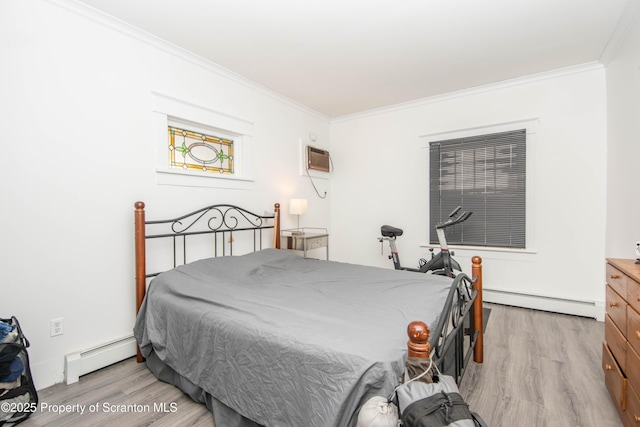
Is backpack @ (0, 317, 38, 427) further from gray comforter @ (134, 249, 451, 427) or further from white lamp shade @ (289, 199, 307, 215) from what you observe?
white lamp shade @ (289, 199, 307, 215)

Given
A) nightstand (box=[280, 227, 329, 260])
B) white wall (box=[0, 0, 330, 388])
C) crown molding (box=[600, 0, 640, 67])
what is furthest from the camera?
nightstand (box=[280, 227, 329, 260])

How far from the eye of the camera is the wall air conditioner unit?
413 centimetres

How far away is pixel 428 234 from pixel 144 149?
3.31m

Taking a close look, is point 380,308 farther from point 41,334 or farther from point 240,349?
point 41,334

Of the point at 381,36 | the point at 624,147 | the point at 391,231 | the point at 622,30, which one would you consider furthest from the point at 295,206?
the point at 622,30

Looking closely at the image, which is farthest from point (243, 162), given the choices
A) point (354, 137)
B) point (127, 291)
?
point (354, 137)

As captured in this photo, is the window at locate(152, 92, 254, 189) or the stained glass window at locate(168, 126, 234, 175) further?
the stained glass window at locate(168, 126, 234, 175)

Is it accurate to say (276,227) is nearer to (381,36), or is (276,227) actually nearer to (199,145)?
(199,145)

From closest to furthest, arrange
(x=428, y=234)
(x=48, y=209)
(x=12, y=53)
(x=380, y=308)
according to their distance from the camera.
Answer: (x=380, y=308)
(x=12, y=53)
(x=48, y=209)
(x=428, y=234)

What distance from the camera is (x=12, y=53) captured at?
1768mm

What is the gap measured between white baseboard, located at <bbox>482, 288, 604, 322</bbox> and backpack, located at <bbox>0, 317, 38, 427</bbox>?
405 centimetres

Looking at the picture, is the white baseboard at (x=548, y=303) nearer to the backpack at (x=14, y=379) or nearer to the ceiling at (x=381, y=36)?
the ceiling at (x=381, y=36)

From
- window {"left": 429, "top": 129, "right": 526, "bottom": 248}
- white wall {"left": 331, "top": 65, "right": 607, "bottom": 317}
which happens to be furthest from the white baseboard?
window {"left": 429, "top": 129, "right": 526, "bottom": 248}

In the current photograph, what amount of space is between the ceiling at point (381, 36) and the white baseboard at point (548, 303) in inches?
95.6
